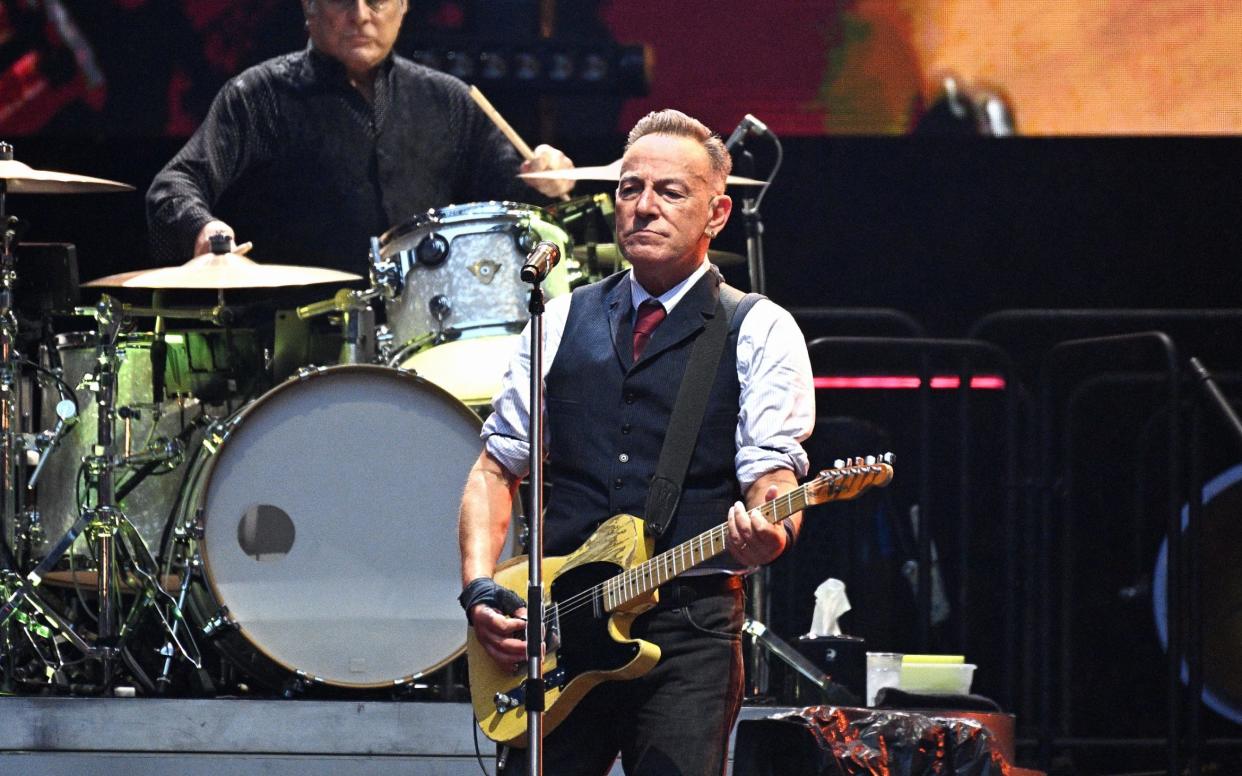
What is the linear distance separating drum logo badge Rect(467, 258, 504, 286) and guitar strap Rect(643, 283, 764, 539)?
96.4 inches

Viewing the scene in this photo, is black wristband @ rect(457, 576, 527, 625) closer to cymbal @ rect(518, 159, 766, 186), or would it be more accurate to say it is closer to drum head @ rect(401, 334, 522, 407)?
drum head @ rect(401, 334, 522, 407)

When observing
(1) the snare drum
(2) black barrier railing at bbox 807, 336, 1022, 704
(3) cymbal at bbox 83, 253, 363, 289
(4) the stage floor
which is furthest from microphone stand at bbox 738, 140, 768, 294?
(4) the stage floor

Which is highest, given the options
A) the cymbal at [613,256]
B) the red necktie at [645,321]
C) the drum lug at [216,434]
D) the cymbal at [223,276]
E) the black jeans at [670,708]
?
the cymbal at [613,256]

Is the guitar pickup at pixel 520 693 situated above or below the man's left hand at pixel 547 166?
below

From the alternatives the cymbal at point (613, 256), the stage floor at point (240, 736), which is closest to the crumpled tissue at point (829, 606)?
the stage floor at point (240, 736)

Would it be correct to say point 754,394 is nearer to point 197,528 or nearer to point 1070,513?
point 197,528

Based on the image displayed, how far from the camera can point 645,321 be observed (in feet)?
12.1

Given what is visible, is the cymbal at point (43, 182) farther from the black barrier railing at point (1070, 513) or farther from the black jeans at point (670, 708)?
the black barrier railing at point (1070, 513)

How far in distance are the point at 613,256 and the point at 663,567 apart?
3.31 m

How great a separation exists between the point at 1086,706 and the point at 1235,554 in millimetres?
979

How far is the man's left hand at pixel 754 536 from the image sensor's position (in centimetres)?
326

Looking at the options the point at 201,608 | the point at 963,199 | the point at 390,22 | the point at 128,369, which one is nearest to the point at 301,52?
the point at 390,22

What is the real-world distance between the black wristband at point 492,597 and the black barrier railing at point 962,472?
2.85 m

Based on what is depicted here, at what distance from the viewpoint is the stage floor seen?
5.02 metres
